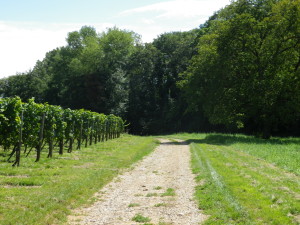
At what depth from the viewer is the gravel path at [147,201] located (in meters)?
6.97

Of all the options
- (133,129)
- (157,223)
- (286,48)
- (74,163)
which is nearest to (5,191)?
(157,223)

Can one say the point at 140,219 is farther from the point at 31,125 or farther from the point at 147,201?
the point at 31,125

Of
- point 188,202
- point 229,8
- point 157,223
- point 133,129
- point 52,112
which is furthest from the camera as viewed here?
point 133,129

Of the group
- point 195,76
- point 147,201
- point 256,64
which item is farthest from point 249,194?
point 195,76

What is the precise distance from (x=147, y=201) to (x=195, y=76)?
30567 mm

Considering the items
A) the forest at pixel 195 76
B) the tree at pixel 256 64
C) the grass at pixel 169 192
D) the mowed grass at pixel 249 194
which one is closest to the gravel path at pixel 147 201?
the grass at pixel 169 192

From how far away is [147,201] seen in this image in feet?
28.2

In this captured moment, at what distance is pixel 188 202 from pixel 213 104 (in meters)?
27.5

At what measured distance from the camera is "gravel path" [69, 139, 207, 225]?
6973mm

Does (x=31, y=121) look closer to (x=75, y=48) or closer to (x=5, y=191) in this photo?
(x=5, y=191)

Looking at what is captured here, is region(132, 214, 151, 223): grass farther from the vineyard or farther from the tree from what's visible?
the tree

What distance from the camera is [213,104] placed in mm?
35219

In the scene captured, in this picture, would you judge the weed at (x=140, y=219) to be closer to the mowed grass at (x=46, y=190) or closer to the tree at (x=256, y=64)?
the mowed grass at (x=46, y=190)

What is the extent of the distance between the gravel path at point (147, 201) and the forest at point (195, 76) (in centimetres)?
2288
